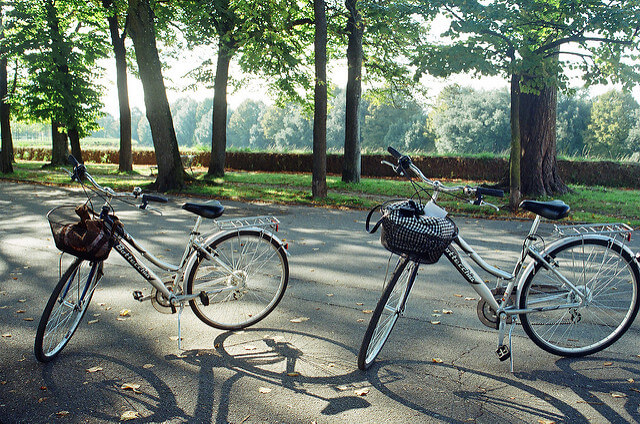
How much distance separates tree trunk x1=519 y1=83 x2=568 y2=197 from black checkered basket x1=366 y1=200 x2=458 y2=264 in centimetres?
1260

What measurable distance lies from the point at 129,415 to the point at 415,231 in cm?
200

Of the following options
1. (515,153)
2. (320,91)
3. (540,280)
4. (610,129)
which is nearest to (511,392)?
(540,280)

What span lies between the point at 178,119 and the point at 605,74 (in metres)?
149

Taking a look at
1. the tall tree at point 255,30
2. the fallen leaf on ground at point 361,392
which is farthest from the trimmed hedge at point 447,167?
the fallen leaf on ground at point 361,392

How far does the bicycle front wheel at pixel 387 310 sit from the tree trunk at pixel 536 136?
40.8 feet

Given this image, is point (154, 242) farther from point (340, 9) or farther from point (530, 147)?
point (340, 9)

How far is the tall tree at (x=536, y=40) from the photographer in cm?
1019

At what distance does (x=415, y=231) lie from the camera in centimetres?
324

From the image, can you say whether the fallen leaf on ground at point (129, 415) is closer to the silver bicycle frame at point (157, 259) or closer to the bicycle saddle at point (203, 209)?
the silver bicycle frame at point (157, 259)

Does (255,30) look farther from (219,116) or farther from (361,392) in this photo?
(361,392)

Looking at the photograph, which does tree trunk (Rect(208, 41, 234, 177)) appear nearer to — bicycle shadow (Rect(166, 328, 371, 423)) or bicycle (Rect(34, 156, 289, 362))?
bicycle (Rect(34, 156, 289, 362))

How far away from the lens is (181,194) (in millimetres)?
14812

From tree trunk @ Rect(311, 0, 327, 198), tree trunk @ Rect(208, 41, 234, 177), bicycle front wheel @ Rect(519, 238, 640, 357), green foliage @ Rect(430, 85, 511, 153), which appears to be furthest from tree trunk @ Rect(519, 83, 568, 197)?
green foliage @ Rect(430, 85, 511, 153)

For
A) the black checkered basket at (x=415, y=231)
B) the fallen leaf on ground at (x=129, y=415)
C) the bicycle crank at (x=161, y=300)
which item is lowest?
the fallen leaf on ground at (x=129, y=415)
